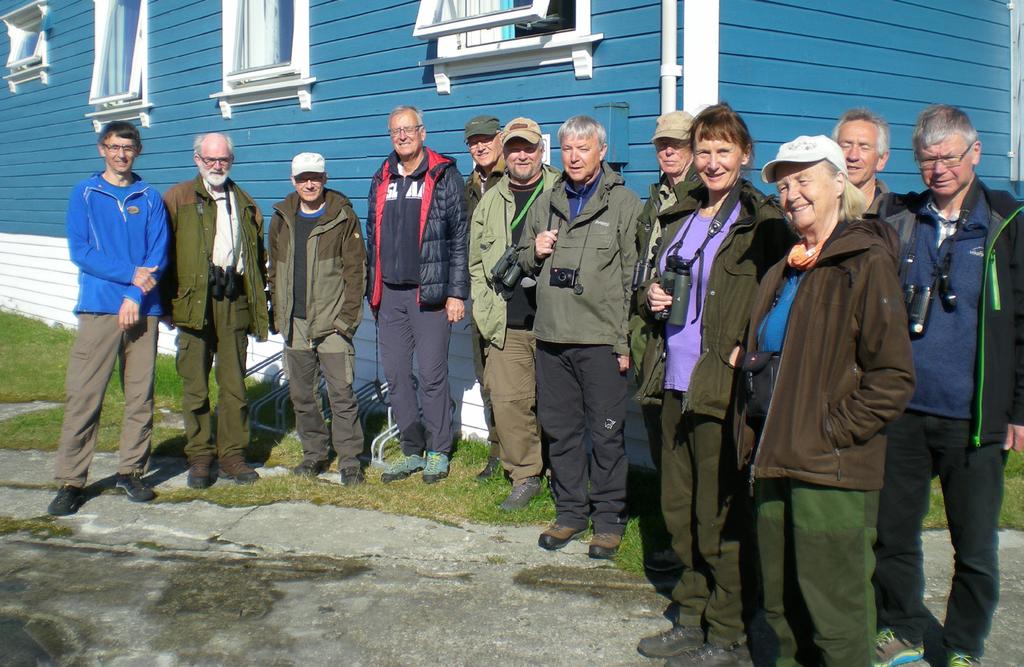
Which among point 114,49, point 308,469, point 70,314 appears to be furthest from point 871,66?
point 70,314

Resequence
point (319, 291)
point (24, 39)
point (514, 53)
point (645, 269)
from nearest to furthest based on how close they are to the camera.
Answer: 1. point (645, 269)
2. point (319, 291)
3. point (514, 53)
4. point (24, 39)

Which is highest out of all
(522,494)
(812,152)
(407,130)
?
(407,130)

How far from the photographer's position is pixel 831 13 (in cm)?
596

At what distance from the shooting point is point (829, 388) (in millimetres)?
2986

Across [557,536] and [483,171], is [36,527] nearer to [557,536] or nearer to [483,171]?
[557,536]

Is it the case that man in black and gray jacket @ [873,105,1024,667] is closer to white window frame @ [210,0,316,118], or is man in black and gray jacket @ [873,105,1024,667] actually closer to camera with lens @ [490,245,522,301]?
camera with lens @ [490,245,522,301]

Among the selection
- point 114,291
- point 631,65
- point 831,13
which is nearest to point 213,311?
point 114,291

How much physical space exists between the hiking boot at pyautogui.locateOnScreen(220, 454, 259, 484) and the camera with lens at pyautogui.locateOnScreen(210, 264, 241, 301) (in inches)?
41.1

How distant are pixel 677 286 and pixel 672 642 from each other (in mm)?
1368

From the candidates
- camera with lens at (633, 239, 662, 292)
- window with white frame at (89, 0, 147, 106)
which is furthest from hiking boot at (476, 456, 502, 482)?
window with white frame at (89, 0, 147, 106)

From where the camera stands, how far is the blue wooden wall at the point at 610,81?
565 centimetres

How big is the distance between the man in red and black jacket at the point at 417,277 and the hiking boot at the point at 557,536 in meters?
1.30

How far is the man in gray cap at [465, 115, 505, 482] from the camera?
600cm

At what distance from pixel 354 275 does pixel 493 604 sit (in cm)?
249
